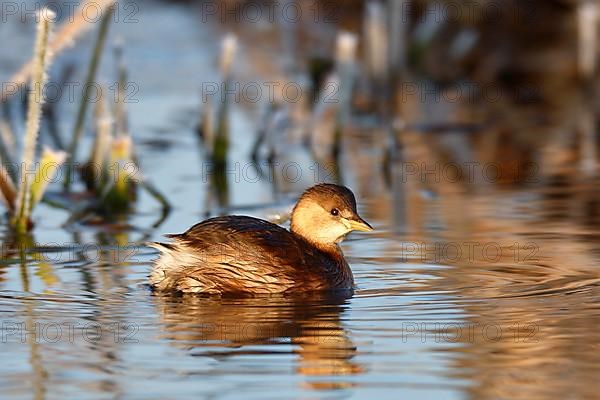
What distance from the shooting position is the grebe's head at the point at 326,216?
760 cm

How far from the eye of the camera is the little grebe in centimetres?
709

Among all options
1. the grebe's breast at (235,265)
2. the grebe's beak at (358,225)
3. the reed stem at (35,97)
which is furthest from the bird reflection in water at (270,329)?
the reed stem at (35,97)

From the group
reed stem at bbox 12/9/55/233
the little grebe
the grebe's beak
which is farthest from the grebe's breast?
reed stem at bbox 12/9/55/233

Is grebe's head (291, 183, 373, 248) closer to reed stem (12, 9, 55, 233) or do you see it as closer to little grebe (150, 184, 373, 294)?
little grebe (150, 184, 373, 294)

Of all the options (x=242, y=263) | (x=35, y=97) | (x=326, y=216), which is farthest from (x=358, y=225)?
(x=35, y=97)

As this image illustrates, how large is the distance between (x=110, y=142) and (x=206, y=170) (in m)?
2.37

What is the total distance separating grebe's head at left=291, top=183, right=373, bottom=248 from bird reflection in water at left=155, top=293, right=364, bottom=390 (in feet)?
1.97

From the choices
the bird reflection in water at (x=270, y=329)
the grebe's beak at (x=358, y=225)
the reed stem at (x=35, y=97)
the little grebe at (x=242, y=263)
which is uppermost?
the reed stem at (x=35, y=97)

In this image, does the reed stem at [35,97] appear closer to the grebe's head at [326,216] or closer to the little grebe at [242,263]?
the little grebe at [242,263]

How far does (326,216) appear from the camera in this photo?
7.63 m

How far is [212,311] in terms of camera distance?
22.0 feet

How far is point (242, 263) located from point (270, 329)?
878 mm

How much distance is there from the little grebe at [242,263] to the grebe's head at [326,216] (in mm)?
233

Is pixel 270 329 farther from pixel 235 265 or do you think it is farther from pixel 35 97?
pixel 35 97
